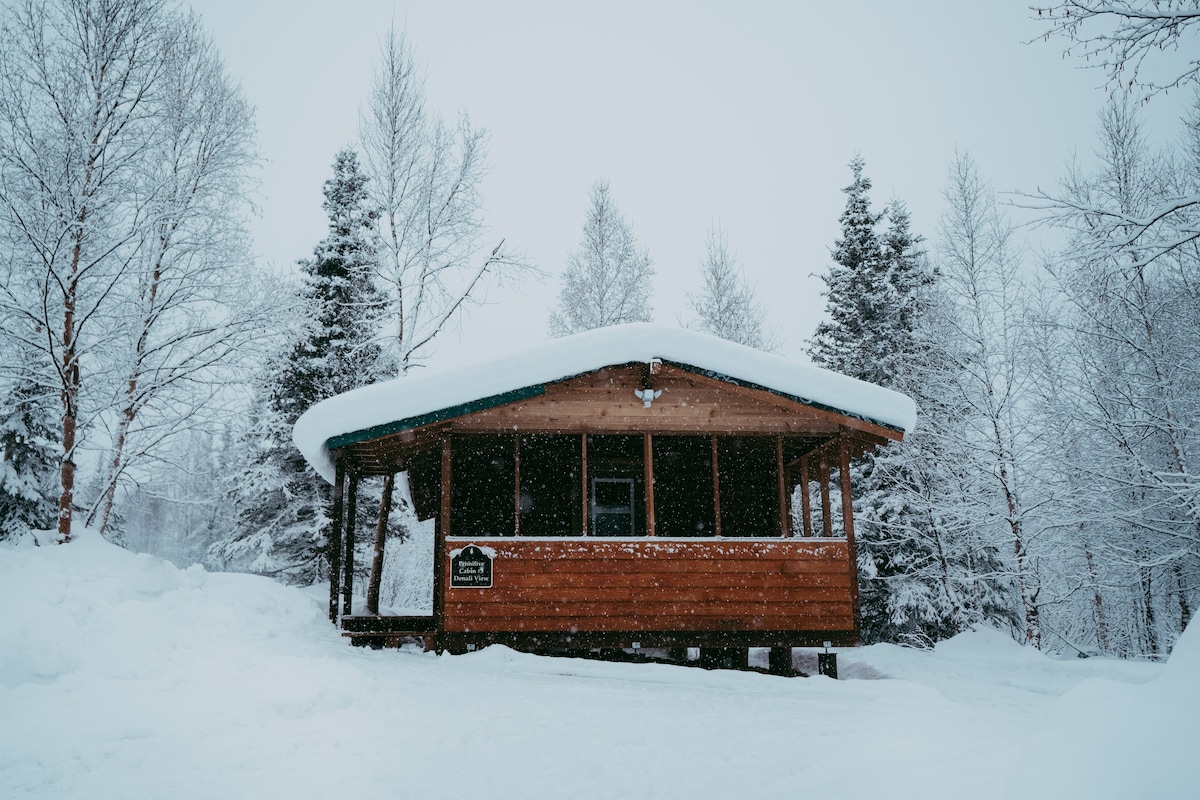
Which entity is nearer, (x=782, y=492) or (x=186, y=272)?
(x=782, y=492)

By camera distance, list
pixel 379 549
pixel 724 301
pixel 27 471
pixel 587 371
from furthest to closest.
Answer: pixel 724 301 < pixel 27 471 < pixel 379 549 < pixel 587 371

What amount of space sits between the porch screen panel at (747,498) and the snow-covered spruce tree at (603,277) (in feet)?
31.8

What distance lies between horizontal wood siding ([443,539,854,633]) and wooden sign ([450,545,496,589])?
0.08 meters

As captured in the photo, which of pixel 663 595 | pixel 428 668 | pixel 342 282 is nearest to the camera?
pixel 428 668

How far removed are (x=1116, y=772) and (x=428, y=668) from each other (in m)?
7.22

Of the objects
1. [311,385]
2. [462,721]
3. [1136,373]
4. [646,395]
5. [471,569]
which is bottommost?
[462,721]

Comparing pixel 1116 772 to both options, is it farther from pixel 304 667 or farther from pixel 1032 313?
pixel 1032 313

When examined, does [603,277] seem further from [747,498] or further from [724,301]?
[747,498]

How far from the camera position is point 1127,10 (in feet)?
17.9

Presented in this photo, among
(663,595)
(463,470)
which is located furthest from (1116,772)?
(463,470)

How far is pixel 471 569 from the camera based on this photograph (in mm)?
10094

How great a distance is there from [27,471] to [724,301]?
1985 cm

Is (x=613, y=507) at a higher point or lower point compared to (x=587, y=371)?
lower

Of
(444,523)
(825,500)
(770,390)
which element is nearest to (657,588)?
(444,523)
